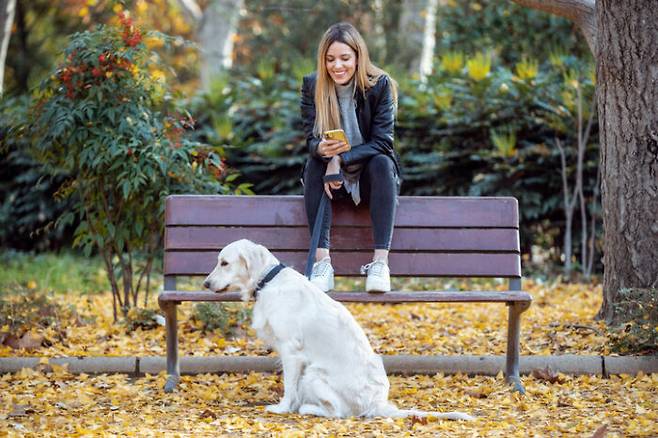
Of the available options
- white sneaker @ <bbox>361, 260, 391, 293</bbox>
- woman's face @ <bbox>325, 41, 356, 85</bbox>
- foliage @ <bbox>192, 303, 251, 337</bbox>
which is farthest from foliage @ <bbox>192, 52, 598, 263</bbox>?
white sneaker @ <bbox>361, 260, 391, 293</bbox>

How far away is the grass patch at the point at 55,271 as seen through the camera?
30.1ft

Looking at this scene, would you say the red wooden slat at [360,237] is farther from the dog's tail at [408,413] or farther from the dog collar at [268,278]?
the dog's tail at [408,413]

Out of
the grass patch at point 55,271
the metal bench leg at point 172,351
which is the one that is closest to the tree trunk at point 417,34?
the grass patch at point 55,271

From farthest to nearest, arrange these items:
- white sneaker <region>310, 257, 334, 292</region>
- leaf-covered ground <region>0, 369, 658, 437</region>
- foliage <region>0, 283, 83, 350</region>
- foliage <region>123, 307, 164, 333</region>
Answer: foliage <region>123, 307, 164, 333</region> < foliage <region>0, 283, 83, 350</region> < white sneaker <region>310, 257, 334, 292</region> < leaf-covered ground <region>0, 369, 658, 437</region>

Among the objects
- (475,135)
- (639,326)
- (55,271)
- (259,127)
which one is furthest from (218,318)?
(259,127)

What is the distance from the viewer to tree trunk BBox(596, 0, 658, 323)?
613cm

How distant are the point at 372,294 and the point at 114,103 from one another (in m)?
2.73

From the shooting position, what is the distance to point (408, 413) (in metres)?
4.66

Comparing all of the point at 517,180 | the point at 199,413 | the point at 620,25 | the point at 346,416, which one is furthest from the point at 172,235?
the point at 517,180

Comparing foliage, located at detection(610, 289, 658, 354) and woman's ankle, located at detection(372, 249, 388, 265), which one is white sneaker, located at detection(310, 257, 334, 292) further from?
foliage, located at detection(610, 289, 658, 354)

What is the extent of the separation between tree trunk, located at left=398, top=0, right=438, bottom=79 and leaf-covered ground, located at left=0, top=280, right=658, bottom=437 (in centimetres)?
847

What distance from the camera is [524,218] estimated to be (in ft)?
32.9

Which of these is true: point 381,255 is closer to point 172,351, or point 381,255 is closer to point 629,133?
point 172,351

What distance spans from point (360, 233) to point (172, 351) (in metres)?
1.31
